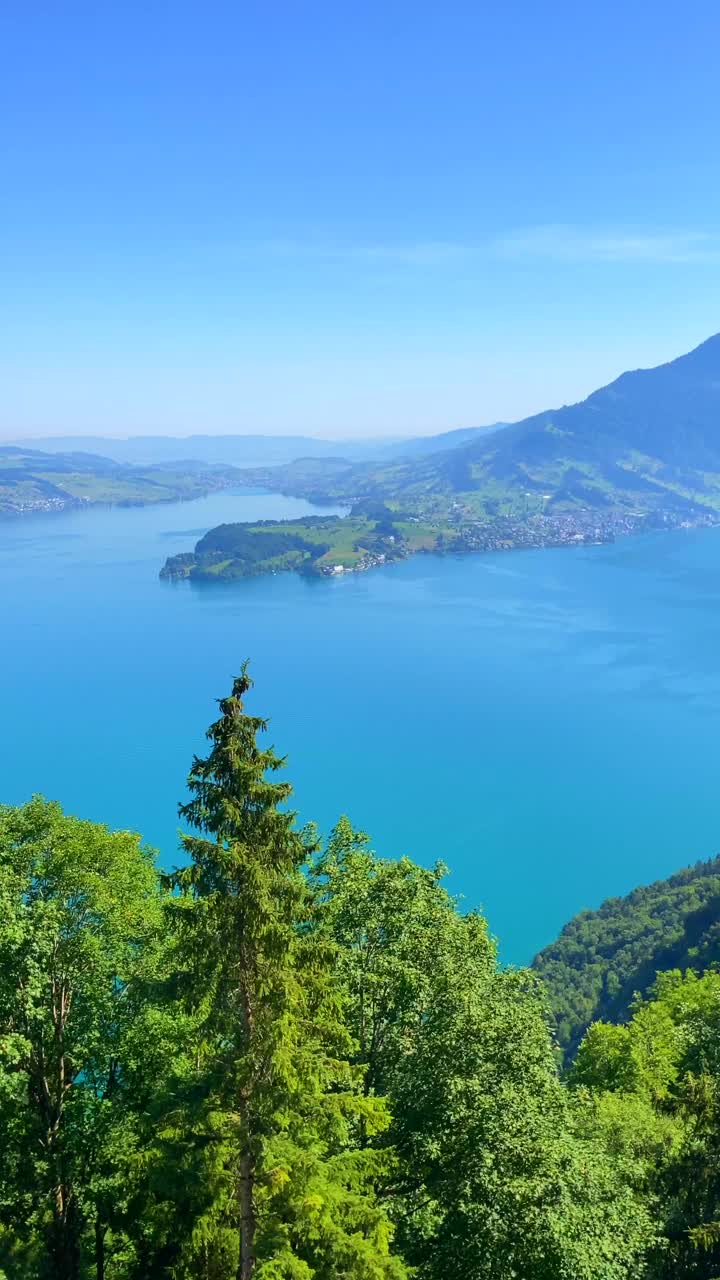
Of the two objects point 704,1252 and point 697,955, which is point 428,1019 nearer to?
point 704,1252

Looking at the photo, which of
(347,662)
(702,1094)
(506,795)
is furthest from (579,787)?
(702,1094)

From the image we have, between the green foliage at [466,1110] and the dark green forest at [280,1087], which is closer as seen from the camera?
the dark green forest at [280,1087]

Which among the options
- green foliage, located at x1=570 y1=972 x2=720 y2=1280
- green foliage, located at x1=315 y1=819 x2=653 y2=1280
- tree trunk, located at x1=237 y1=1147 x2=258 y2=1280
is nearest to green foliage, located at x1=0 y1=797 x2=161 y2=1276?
tree trunk, located at x1=237 y1=1147 x2=258 y2=1280

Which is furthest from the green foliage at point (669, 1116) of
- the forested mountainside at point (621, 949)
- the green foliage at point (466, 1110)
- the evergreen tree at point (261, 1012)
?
the forested mountainside at point (621, 949)

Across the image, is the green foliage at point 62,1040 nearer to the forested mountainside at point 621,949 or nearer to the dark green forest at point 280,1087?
the dark green forest at point 280,1087

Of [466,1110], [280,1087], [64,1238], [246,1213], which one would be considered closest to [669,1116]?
[466,1110]

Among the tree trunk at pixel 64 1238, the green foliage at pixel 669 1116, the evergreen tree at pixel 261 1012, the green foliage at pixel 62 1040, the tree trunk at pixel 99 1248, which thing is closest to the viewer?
the evergreen tree at pixel 261 1012
